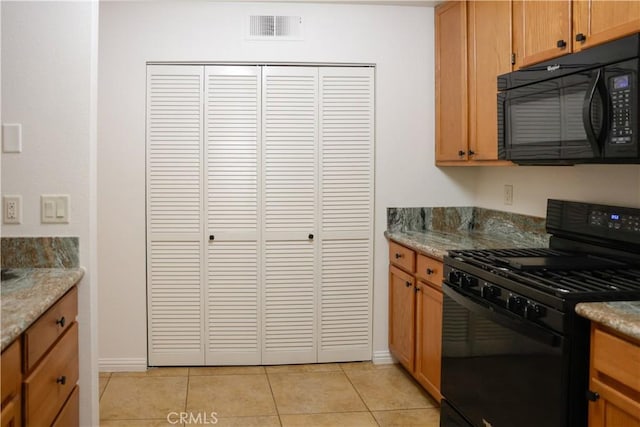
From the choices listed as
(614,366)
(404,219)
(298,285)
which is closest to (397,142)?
(404,219)

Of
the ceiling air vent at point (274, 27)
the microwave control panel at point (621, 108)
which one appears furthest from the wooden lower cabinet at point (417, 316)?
the ceiling air vent at point (274, 27)

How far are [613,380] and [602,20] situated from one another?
1.32 metres

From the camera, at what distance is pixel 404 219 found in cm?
427

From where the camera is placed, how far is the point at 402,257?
3.94 m

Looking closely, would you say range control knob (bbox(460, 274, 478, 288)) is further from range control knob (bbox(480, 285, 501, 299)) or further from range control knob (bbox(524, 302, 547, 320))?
range control knob (bbox(524, 302, 547, 320))

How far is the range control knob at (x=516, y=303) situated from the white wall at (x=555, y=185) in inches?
31.4

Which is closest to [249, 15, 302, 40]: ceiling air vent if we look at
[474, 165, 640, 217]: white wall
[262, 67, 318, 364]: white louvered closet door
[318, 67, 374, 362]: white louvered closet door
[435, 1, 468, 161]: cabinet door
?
[262, 67, 318, 364]: white louvered closet door

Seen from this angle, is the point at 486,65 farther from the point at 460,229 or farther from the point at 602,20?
the point at 460,229

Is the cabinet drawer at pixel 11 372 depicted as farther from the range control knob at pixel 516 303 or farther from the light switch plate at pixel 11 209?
the range control knob at pixel 516 303

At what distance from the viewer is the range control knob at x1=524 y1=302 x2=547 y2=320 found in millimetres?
2189

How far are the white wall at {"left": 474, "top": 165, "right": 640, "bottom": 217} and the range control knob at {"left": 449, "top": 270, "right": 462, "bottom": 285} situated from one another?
0.75m

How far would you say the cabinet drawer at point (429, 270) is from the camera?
332 centimetres

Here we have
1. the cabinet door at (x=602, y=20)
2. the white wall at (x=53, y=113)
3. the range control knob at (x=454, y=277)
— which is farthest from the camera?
the range control knob at (x=454, y=277)

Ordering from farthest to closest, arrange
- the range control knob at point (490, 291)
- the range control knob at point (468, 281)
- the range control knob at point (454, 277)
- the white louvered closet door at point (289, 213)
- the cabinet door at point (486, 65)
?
the white louvered closet door at point (289, 213)
the cabinet door at point (486, 65)
the range control knob at point (454, 277)
the range control knob at point (468, 281)
the range control knob at point (490, 291)
